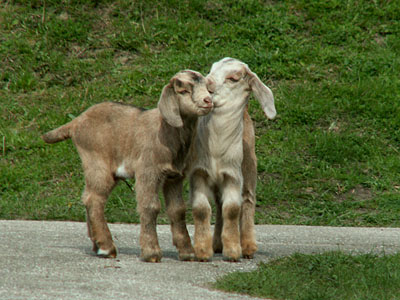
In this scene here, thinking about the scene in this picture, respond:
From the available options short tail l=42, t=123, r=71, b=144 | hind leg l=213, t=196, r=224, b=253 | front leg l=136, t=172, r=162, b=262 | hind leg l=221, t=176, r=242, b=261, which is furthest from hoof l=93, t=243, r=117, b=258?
short tail l=42, t=123, r=71, b=144

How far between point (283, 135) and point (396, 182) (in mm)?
1940

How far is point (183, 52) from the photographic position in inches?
505

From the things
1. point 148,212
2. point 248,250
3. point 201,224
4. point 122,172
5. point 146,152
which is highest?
point 146,152

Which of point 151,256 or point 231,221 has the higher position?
point 231,221

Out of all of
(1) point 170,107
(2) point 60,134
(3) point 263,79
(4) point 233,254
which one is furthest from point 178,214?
(3) point 263,79

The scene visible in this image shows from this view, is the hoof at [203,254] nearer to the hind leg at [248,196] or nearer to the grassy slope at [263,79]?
the hind leg at [248,196]

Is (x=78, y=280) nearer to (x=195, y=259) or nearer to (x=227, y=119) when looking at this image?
(x=195, y=259)

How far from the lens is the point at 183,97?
5.80 meters

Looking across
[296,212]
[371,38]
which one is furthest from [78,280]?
[371,38]

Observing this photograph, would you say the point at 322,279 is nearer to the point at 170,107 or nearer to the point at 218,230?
the point at 218,230

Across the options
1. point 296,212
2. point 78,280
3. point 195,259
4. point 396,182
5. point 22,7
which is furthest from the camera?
point 22,7

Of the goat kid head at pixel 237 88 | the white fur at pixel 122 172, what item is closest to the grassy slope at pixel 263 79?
the white fur at pixel 122 172

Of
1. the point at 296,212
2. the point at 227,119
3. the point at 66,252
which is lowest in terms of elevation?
the point at 296,212

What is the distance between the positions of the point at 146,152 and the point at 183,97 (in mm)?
568
